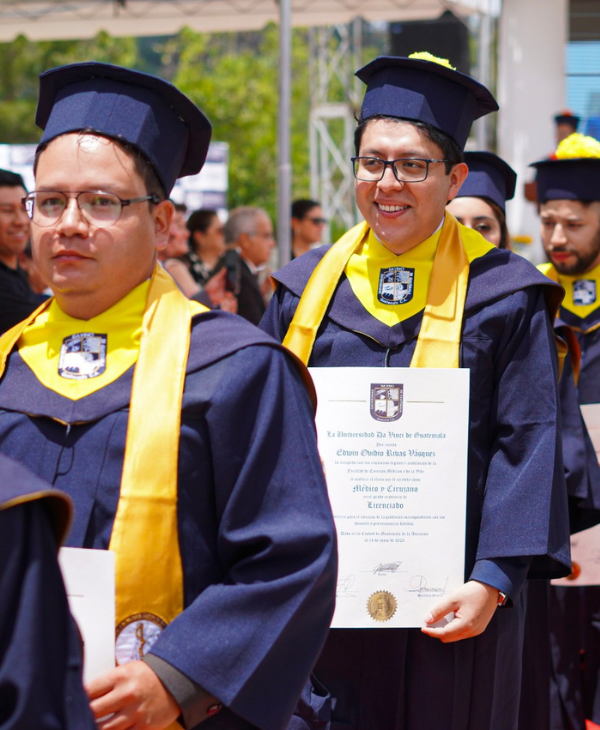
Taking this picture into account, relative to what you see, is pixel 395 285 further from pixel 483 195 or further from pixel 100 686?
pixel 483 195

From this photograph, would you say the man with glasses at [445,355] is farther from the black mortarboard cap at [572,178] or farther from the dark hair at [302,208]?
the dark hair at [302,208]

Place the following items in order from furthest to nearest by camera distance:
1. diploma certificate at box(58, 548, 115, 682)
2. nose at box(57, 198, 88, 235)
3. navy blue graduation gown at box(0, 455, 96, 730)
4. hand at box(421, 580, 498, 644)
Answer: hand at box(421, 580, 498, 644), nose at box(57, 198, 88, 235), diploma certificate at box(58, 548, 115, 682), navy blue graduation gown at box(0, 455, 96, 730)

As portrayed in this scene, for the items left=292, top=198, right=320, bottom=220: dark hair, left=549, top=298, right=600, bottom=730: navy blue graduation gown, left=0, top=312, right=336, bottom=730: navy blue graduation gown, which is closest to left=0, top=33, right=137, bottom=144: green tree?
left=292, top=198, right=320, bottom=220: dark hair

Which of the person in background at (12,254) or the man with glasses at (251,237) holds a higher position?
the man with glasses at (251,237)

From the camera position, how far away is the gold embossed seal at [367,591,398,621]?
2.82 meters

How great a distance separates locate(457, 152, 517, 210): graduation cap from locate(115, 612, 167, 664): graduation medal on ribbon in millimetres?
3040

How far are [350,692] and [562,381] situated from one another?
1.21 metres

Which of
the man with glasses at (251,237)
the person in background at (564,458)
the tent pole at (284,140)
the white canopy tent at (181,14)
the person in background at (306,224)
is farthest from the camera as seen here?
the white canopy tent at (181,14)

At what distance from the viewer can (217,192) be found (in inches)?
755

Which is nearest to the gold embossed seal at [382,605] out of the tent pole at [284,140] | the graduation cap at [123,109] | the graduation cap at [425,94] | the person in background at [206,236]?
the graduation cap at [123,109]

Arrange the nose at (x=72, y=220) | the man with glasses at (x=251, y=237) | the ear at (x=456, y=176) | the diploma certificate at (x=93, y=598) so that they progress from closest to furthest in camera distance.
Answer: the diploma certificate at (x=93, y=598) → the nose at (x=72, y=220) → the ear at (x=456, y=176) → the man with glasses at (x=251, y=237)

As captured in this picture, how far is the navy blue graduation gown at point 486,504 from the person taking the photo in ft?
9.44
